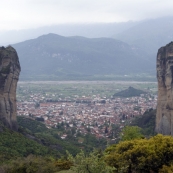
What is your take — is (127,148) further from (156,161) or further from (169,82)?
(169,82)

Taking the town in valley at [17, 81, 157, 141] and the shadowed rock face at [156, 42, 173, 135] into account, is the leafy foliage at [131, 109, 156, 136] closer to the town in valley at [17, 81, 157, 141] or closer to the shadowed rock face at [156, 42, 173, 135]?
the shadowed rock face at [156, 42, 173, 135]

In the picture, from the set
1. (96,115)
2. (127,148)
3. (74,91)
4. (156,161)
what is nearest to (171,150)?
(156,161)

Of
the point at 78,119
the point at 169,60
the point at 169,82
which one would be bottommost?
the point at 78,119

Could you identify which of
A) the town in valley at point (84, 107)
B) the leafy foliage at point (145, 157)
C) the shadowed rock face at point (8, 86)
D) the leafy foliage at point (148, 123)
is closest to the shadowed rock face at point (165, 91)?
the leafy foliage at point (148, 123)

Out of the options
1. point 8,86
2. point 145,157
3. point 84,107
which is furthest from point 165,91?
point 84,107

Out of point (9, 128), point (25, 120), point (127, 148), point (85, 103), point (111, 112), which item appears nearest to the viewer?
point (127, 148)

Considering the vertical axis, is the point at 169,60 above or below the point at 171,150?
above

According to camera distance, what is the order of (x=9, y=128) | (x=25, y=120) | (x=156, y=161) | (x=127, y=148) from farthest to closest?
(x=25, y=120), (x=9, y=128), (x=127, y=148), (x=156, y=161)
